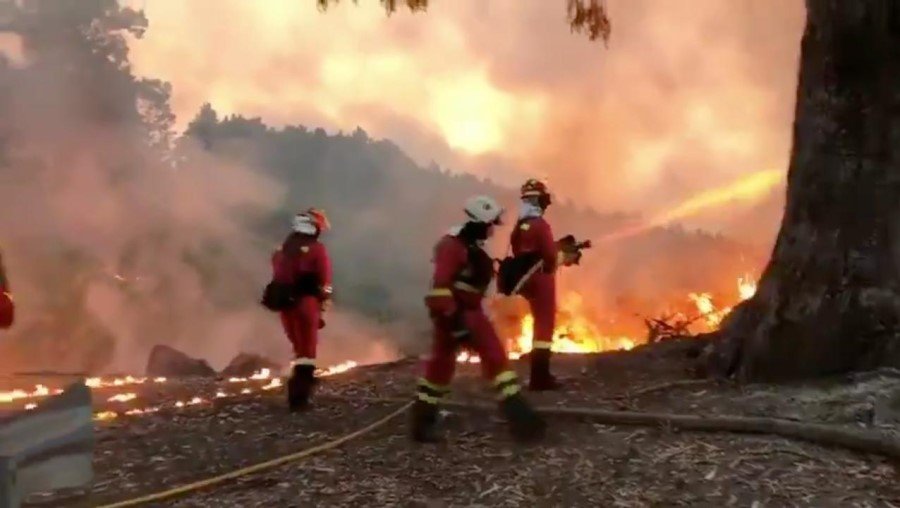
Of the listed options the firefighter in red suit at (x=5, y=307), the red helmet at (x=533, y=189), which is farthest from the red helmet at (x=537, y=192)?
the firefighter in red suit at (x=5, y=307)

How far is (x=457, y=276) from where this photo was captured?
6.31 metres

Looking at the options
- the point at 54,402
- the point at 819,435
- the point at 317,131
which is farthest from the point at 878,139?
the point at 317,131

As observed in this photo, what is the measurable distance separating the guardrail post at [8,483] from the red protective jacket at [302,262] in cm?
498

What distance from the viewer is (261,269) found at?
18172 mm

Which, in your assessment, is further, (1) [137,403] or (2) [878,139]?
(1) [137,403]

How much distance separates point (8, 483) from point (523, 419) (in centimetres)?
394

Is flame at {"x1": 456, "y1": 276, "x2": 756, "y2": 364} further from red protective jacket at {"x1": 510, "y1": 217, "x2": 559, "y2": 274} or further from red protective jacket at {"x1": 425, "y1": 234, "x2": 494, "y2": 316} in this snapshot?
red protective jacket at {"x1": 425, "y1": 234, "x2": 494, "y2": 316}

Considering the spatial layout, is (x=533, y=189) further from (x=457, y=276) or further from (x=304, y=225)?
Result: (x=457, y=276)

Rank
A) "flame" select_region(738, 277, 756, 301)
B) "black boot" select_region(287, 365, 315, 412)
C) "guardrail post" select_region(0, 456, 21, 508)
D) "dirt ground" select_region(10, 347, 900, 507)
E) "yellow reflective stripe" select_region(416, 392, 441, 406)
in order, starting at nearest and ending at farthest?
"guardrail post" select_region(0, 456, 21, 508)
"dirt ground" select_region(10, 347, 900, 507)
"yellow reflective stripe" select_region(416, 392, 441, 406)
"black boot" select_region(287, 365, 315, 412)
"flame" select_region(738, 277, 756, 301)

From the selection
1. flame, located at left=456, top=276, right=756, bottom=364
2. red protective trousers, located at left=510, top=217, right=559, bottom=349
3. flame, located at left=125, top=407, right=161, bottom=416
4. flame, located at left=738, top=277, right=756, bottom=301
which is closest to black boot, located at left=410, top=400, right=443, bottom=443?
red protective trousers, located at left=510, top=217, right=559, bottom=349

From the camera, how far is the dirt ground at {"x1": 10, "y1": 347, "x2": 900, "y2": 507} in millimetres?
5469

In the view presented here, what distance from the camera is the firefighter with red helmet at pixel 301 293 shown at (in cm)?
761

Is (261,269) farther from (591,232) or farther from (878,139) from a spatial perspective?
(878,139)

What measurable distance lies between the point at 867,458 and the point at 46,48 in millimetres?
15787
